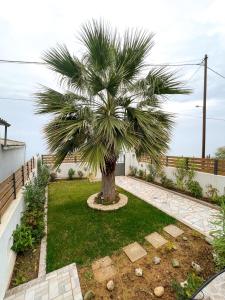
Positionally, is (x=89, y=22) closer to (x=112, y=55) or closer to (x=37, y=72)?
(x=112, y=55)

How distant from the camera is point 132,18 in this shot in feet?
17.7

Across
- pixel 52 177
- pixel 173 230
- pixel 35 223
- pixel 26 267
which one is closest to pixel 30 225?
pixel 35 223

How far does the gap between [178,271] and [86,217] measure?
9.87ft

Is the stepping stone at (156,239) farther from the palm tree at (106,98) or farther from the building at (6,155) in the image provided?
the building at (6,155)

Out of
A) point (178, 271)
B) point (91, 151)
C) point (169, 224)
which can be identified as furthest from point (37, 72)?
point (178, 271)

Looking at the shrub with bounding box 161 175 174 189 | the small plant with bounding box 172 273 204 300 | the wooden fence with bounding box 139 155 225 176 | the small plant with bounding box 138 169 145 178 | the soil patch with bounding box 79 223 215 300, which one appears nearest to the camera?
the small plant with bounding box 172 273 204 300

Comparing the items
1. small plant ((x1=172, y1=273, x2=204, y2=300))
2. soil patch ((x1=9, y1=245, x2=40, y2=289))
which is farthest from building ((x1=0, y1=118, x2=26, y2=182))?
small plant ((x1=172, y1=273, x2=204, y2=300))

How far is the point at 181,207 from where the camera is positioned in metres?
6.12

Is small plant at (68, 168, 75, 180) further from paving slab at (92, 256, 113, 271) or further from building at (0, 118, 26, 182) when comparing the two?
paving slab at (92, 256, 113, 271)

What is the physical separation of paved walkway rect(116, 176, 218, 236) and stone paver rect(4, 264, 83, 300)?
3.13m

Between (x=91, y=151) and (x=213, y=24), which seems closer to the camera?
(x=91, y=151)

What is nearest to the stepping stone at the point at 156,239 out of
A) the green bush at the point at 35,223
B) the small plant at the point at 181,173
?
the green bush at the point at 35,223

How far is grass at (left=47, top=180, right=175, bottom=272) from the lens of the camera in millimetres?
3777

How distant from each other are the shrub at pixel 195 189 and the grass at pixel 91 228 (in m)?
2.28
